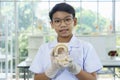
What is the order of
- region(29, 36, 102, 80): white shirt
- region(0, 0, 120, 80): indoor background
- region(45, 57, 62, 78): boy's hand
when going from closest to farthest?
region(45, 57, 62, 78): boy's hand, region(29, 36, 102, 80): white shirt, region(0, 0, 120, 80): indoor background

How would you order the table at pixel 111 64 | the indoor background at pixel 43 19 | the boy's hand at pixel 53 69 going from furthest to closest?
the indoor background at pixel 43 19, the table at pixel 111 64, the boy's hand at pixel 53 69

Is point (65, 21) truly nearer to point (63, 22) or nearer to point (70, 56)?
point (63, 22)

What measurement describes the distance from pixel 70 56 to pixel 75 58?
8 cm

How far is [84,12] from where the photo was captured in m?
5.03

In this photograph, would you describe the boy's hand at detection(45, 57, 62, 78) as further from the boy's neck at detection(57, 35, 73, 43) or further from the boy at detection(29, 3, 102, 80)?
the boy's neck at detection(57, 35, 73, 43)

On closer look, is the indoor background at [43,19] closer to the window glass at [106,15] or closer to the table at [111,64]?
the window glass at [106,15]

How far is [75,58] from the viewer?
1.10m

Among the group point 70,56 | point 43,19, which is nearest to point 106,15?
point 43,19

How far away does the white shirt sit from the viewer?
3.59 feet

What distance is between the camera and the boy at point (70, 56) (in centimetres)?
104

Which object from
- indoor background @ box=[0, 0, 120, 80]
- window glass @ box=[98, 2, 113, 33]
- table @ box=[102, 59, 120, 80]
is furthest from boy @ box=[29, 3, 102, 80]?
window glass @ box=[98, 2, 113, 33]

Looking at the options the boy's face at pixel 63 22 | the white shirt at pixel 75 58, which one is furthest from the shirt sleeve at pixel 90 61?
the boy's face at pixel 63 22

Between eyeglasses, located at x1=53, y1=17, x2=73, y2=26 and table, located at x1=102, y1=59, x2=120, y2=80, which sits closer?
eyeglasses, located at x1=53, y1=17, x2=73, y2=26

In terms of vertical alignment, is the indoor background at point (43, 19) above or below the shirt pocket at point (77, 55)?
above
